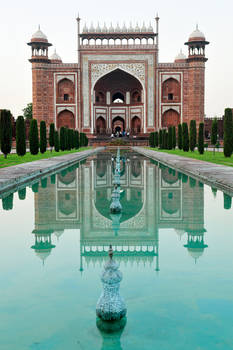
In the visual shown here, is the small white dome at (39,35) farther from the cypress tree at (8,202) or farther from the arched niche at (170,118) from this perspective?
the cypress tree at (8,202)

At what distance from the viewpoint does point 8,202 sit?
491 cm

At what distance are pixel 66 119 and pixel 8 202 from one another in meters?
25.7

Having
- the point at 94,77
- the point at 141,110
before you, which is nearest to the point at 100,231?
the point at 94,77

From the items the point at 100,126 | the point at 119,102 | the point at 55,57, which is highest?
the point at 55,57

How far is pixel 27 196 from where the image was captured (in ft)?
17.6

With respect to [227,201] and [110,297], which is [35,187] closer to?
→ [227,201]

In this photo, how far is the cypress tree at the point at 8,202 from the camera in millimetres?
4582

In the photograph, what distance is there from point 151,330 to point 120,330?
13cm

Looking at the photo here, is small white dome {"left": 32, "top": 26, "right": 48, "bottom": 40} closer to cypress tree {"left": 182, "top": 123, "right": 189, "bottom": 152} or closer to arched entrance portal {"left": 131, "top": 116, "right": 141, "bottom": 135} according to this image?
arched entrance portal {"left": 131, "top": 116, "right": 141, "bottom": 135}

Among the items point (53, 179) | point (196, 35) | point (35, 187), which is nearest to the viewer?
point (35, 187)

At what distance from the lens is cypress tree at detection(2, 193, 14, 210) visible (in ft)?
15.0

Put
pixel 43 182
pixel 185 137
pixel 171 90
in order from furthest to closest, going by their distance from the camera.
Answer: pixel 171 90 < pixel 185 137 < pixel 43 182

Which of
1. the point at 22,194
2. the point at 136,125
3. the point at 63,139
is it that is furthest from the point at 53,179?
the point at 136,125

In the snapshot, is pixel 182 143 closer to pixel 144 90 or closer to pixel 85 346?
pixel 144 90
